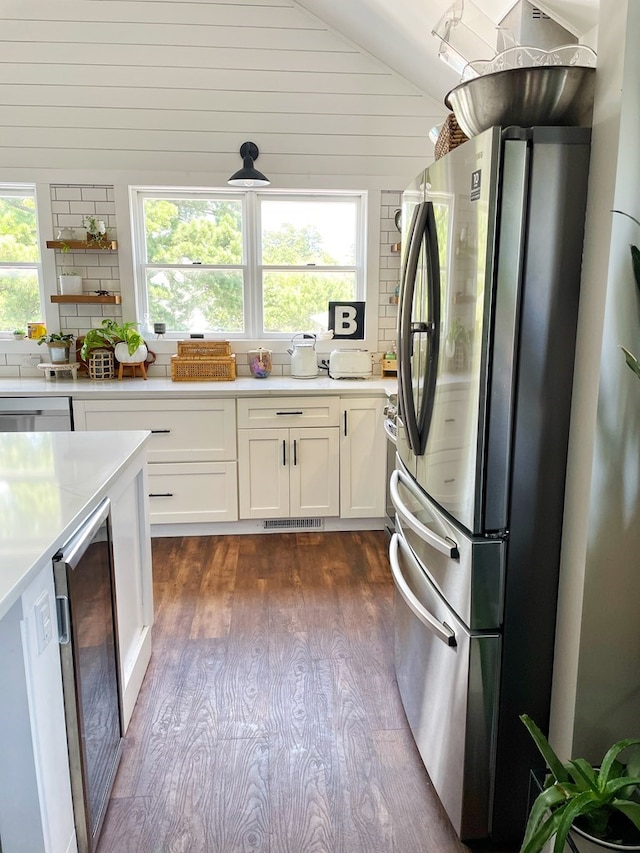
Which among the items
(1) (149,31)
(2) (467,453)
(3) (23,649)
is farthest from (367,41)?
(3) (23,649)

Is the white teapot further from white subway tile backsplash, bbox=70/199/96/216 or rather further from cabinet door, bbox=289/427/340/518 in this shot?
white subway tile backsplash, bbox=70/199/96/216

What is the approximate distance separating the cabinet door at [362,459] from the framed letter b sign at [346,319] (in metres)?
0.71

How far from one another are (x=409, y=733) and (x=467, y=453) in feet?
3.52

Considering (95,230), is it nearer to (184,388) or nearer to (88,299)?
(88,299)

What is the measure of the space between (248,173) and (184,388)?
1.27 m

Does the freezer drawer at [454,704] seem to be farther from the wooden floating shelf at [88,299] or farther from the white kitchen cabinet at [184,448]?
the wooden floating shelf at [88,299]

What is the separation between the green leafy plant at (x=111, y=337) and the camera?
146 inches

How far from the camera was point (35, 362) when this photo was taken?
3963 millimetres

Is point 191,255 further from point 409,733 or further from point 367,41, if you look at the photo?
point 409,733

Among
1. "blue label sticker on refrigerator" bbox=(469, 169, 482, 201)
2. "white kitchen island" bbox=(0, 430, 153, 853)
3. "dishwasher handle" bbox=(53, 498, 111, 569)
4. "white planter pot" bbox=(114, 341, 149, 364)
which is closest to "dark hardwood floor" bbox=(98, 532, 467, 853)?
"white kitchen island" bbox=(0, 430, 153, 853)

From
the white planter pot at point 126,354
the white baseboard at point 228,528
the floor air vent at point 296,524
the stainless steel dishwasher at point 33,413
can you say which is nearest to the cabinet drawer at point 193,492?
the white baseboard at point 228,528

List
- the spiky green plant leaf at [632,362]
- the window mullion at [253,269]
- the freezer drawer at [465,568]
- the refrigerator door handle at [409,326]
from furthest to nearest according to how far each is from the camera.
A: the window mullion at [253,269] → the refrigerator door handle at [409,326] → the freezer drawer at [465,568] → the spiky green plant leaf at [632,362]

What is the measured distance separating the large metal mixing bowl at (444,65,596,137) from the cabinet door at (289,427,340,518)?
90.8 inches

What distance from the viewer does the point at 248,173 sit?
3.50 metres
